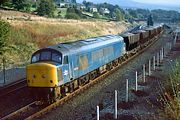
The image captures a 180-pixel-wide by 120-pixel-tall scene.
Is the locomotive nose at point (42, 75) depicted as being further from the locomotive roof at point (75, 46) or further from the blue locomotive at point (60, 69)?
the locomotive roof at point (75, 46)

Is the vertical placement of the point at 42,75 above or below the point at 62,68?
below

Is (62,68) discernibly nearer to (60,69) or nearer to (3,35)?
(60,69)

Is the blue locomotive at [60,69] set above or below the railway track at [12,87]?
above

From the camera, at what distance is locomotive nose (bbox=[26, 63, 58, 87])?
1708cm

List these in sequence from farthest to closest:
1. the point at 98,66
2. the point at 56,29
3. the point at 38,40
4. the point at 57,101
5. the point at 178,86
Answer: the point at 56,29
the point at 38,40
the point at 98,66
the point at 57,101
the point at 178,86

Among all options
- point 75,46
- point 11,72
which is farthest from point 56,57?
point 11,72

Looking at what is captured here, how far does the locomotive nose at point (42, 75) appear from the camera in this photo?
17.1 metres

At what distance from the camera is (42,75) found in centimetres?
1725

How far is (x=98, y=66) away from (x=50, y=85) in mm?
7638

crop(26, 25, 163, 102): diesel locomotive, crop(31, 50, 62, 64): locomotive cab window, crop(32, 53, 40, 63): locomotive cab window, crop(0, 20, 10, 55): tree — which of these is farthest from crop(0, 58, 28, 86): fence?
crop(31, 50, 62, 64): locomotive cab window

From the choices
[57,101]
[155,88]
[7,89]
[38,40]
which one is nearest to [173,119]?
[57,101]

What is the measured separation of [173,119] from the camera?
43.8ft

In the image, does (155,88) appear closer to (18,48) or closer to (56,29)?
(18,48)

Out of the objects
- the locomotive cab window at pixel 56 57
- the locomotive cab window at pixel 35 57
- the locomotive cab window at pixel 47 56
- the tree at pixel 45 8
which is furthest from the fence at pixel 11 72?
the tree at pixel 45 8
